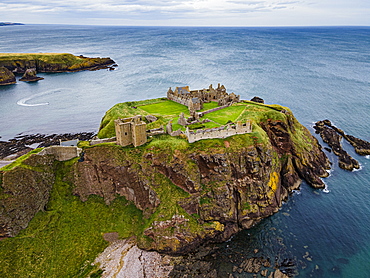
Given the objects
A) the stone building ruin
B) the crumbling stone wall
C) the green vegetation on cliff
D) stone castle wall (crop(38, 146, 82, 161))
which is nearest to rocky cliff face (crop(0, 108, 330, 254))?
stone castle wall (crop(38, 146, 82, 161))

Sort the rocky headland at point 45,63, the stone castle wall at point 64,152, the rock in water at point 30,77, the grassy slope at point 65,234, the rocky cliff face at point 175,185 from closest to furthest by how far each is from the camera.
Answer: the grassy slope at point 65,234, the rocky cliff face at point 175,185, the stone castle wall at point 64,152, the rock in water at point 30,77, the rocky headland at point 45,63

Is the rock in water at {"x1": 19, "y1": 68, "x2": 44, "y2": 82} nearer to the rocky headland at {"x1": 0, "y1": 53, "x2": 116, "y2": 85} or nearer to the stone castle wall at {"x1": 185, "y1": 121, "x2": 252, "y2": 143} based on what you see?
the rocky headland at {"x1": 0, "y1": 53, "x2": 116, "y2": 85}

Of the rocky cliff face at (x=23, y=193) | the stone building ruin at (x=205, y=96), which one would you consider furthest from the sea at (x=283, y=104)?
the rocky cliff face at (x=23, y=193)

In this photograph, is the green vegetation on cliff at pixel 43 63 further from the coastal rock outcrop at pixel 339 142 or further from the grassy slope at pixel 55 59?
the coastal rock outcrop at pixel 339 142

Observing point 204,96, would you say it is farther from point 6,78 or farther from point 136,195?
point 6,78

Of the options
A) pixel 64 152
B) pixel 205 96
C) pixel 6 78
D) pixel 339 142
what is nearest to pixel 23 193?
pixel 64 152
